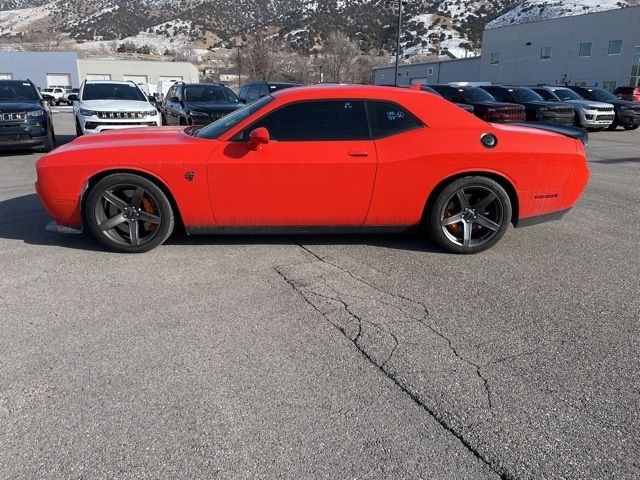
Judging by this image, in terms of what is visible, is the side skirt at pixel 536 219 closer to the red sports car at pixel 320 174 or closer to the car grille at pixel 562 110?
Result: the red sports car at pixel 320 174

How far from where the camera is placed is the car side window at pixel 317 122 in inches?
182

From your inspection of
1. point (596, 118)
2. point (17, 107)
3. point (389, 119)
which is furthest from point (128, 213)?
point (596, 118)

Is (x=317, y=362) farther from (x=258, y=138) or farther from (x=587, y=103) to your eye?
(x=587, y=103)

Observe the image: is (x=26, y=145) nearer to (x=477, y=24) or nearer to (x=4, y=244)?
(x=4, y=244)

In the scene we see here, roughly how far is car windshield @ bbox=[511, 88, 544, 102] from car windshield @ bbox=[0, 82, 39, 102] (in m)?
15.1

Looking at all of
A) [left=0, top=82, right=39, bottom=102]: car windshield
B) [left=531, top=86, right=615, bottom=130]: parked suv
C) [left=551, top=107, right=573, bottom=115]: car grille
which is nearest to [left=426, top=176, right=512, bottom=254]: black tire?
[left=0, top=82, right=39, bottom=102]: car windshield

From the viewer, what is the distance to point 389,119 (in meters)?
4.70

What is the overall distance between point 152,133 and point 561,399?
442cm

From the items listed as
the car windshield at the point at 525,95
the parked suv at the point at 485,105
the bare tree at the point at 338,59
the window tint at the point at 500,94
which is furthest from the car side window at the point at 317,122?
the bare tree at the point at 338,59

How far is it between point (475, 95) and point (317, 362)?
15.8 m

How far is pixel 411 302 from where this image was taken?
377cm

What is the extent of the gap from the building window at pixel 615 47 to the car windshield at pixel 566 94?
31296 mm

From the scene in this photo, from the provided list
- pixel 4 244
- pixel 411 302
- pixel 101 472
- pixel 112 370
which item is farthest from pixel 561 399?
pixel 4 244

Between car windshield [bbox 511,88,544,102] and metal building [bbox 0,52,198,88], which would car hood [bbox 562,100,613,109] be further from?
metal building [bbox 0,52,198,88]
